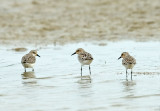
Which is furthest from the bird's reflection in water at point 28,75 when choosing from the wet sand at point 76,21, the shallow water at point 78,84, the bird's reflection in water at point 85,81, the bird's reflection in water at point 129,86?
the wet sand at point 76,21

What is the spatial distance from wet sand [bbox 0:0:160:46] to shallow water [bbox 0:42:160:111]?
3.78 m

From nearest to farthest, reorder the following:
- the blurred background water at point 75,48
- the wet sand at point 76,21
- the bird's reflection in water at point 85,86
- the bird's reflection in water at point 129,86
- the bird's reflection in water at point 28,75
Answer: the blurred background water at point 75,48, the bird's reflection in water at point 85,86, the bird's reflection in water at point 129,86, the bird's reflection in water at point 28,75, the wet sand at point 76,21

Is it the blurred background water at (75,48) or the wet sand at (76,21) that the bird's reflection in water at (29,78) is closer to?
the blurred background water at (75,48)

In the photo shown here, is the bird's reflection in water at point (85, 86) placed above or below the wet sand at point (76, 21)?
below

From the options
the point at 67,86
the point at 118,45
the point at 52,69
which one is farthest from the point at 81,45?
the point at 67,86

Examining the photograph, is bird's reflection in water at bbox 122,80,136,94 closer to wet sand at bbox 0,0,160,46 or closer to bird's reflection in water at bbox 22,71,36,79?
bird's reflection in water at bbox 22,71,36,79

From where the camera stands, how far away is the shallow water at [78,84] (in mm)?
12742

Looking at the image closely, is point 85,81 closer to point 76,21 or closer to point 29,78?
point 29,78

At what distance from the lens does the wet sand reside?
26656mm

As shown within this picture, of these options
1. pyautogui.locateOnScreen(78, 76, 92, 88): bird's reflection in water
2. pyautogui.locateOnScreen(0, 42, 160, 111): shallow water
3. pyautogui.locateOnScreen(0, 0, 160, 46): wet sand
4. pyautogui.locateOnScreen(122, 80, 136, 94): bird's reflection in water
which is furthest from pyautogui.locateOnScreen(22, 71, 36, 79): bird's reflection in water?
pyautogui.locateOnScreen(0, 0, 160, 46): wet sand

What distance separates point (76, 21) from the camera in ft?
101

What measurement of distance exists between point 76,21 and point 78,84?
15.6m

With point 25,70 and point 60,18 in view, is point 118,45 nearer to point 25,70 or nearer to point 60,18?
point 25,70

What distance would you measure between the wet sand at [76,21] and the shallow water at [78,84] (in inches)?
149
